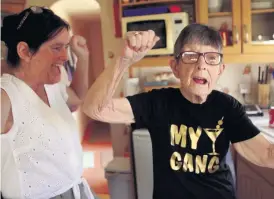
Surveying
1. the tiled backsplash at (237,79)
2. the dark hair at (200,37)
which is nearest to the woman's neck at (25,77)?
the dark hair at (200,37)

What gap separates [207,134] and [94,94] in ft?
1.23

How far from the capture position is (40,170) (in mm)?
990

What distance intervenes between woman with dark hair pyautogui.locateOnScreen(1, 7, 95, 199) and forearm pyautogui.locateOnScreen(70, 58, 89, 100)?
161 mm

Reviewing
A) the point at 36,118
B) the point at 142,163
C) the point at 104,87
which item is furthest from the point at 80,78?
the point at 142,163

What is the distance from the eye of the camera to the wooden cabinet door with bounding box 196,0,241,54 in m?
2.37

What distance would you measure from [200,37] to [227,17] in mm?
1591

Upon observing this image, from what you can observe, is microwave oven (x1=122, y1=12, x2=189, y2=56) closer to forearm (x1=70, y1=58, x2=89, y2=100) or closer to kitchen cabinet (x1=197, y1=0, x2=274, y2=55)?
kitchen cabinet (x1=197, y1=0, x2=274, y2=55)

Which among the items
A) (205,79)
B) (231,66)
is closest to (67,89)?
(205,79)

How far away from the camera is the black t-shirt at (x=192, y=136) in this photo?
1.01 m

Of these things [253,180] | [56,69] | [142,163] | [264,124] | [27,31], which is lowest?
[253,180]

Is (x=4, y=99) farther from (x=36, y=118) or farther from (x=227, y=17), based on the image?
(x=227, y=17)

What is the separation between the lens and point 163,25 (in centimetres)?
244

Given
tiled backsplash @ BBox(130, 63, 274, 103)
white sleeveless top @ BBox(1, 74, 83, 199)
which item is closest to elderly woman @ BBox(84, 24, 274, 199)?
white sleeveless top @ BBox(1, 74, 83, 199)

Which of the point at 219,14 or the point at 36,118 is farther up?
the point at 219,14
